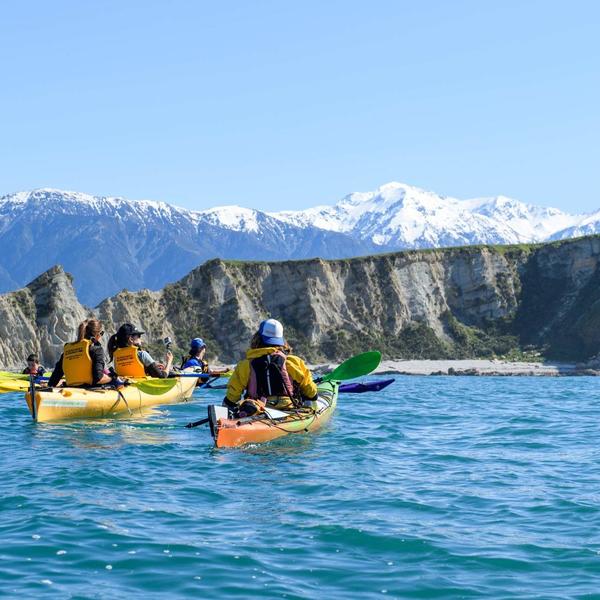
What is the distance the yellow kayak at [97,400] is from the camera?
70.7 ft

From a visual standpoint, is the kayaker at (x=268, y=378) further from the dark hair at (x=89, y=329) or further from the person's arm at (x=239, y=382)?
the dark hair at (x=89, y=329)

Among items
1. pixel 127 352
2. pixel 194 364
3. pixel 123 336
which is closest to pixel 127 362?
pixel 127 352

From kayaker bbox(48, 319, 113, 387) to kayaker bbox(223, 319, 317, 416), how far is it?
4869 mm

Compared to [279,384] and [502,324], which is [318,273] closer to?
[502,324]

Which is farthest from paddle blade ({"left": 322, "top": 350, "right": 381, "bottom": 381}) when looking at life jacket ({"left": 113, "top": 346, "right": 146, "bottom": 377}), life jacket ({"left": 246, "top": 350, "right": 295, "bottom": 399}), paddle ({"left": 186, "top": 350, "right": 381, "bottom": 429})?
life jacket ({"left": 246, "top": 350, "right": 295, "bottom": 399})

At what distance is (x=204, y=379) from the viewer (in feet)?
98.8

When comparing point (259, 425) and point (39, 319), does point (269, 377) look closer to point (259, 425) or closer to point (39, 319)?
point (259, 425)

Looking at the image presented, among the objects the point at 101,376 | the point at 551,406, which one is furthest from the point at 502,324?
the point at 101,376

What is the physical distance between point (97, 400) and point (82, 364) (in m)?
0.87

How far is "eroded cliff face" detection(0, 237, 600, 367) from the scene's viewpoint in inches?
3184

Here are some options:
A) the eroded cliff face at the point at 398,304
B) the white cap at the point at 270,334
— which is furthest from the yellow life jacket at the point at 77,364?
the eroded cliff face at the point at 398,304

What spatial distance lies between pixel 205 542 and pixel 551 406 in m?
22.4

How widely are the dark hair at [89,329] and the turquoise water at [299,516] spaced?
233 cm

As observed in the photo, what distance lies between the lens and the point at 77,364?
22547 millimetres
